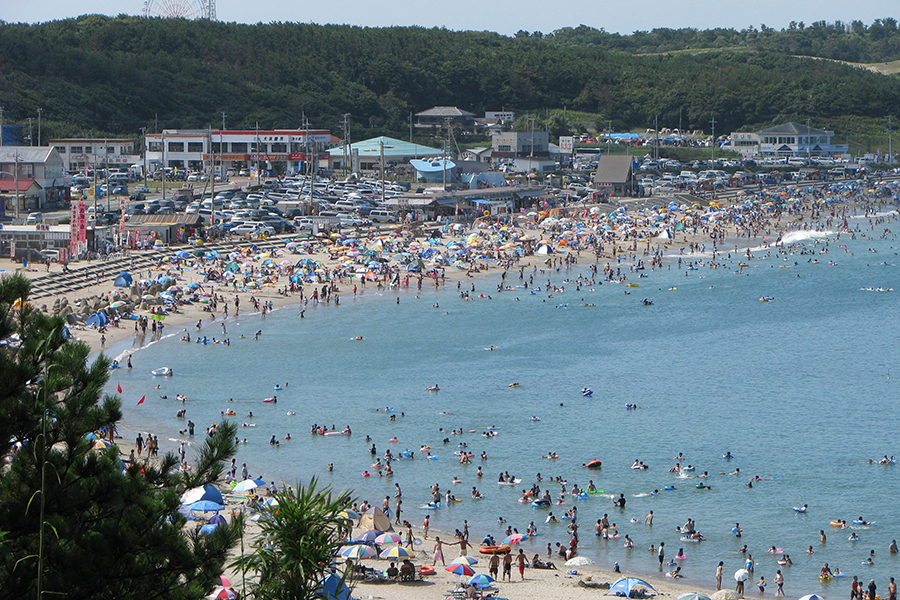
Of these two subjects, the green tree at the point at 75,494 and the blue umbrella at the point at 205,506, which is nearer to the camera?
the green tree at the point at 75,494

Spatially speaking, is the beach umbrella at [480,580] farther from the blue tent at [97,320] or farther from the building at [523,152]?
the building at [523,152]

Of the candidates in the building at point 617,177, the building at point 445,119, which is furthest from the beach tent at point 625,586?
the building at point 445,119

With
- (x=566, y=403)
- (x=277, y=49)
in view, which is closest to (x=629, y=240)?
(x=566, y=403)

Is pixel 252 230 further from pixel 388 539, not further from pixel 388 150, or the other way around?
pixel 388 539

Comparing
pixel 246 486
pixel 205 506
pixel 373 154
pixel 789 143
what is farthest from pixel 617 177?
pixel 205 506

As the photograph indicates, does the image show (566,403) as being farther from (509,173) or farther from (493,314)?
(509,173)

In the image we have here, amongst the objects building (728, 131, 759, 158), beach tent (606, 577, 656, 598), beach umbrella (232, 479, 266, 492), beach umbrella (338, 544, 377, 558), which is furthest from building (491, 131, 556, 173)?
beach tent (606, 577, 656, 598)
